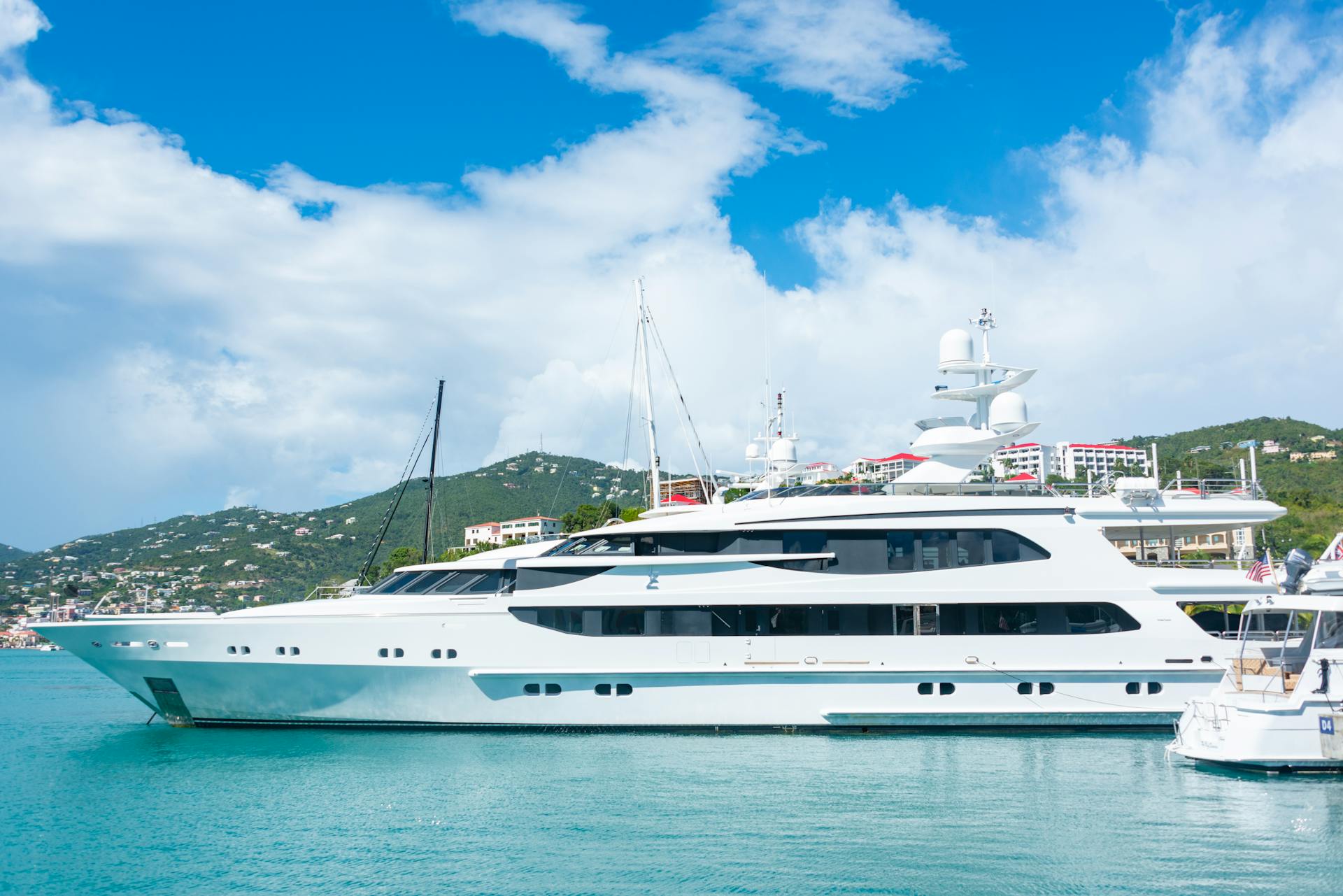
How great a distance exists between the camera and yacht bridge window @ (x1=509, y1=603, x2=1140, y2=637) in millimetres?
15484

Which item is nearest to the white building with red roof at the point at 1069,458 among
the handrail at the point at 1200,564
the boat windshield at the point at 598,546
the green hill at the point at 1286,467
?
the green hill at the point at 1286,467

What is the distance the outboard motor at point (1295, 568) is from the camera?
14.3m

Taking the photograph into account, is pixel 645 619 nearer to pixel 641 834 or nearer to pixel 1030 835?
pixel 641 834

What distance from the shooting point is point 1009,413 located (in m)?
17.6

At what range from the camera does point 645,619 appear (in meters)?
15.7

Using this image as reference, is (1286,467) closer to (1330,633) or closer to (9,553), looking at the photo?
(1330,633)

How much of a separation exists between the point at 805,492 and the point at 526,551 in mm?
5001

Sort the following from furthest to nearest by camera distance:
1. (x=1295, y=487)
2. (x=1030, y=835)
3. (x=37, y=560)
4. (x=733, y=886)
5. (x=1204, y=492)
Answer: (x=37, y=560) < (x=1295, y=487) < (x=1204, y=492) < (x=1030, y=835) < (x=733, y=886)

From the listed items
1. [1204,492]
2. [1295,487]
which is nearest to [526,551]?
[1204,492]

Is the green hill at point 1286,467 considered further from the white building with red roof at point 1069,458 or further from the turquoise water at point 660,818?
the turquoise water at point 660,818

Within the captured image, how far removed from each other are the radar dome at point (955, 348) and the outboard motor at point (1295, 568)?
6.06 meters

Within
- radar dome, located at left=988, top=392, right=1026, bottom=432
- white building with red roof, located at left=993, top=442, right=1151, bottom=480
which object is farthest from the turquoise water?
white building with red roof, located at left=993, top=442, right=1151, bottom=480

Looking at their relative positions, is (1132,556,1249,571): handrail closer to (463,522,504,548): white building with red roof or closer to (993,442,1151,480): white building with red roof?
(993,442,1151,480): white building with red roof

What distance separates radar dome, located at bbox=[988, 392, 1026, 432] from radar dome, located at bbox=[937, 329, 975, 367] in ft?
3.13
